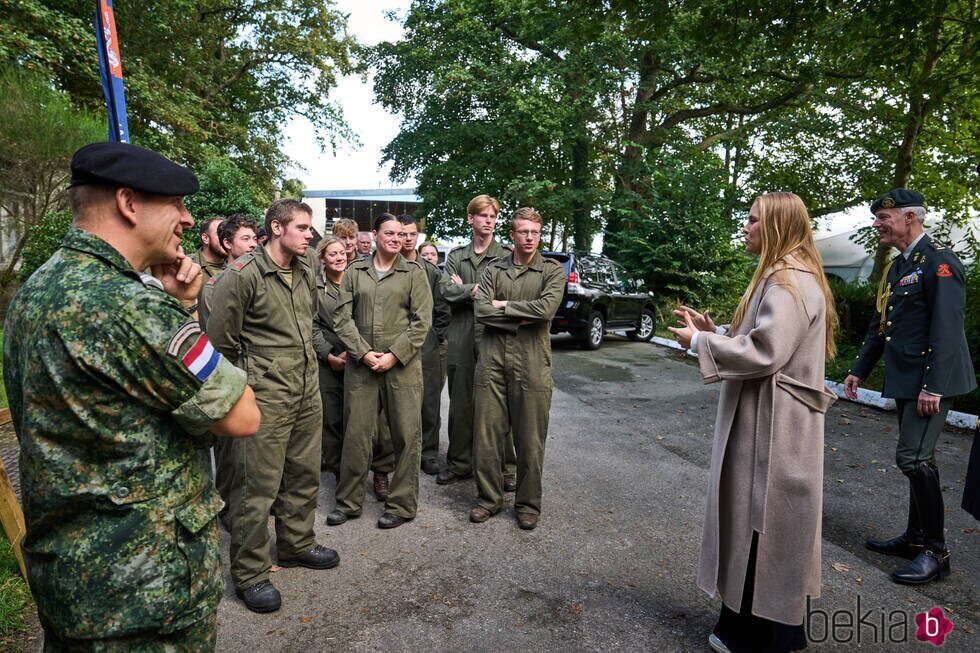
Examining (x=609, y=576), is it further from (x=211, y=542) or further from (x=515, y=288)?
(x=211, y=542)

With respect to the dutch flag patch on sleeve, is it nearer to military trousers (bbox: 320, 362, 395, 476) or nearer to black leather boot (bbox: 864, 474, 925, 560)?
military trousers (bbox: 320, 362, 395, 476)

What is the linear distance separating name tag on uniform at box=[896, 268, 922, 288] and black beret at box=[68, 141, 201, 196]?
13.4ft

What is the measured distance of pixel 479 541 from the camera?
13.4ft

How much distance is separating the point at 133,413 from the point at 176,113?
1613cm

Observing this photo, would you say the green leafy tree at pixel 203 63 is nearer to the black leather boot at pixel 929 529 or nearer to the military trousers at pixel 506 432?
the military trousers at pixel 506 432

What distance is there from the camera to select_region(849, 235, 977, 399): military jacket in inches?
143

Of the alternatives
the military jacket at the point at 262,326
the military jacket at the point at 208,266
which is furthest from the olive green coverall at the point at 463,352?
the military jacket at the point at 262,326

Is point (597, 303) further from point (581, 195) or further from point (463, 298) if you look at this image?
point (581, 195)

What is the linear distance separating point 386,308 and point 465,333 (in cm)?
117


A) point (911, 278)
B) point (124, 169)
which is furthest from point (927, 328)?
point (124, 169)

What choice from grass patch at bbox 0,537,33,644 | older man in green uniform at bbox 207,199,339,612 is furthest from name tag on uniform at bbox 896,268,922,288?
grass patch at bbox 0,537,33,644

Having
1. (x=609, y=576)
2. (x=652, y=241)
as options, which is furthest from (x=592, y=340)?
(x=609, y=576)

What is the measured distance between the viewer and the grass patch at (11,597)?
2928 millimetres

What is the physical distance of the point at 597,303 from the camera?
1277 centimetres
